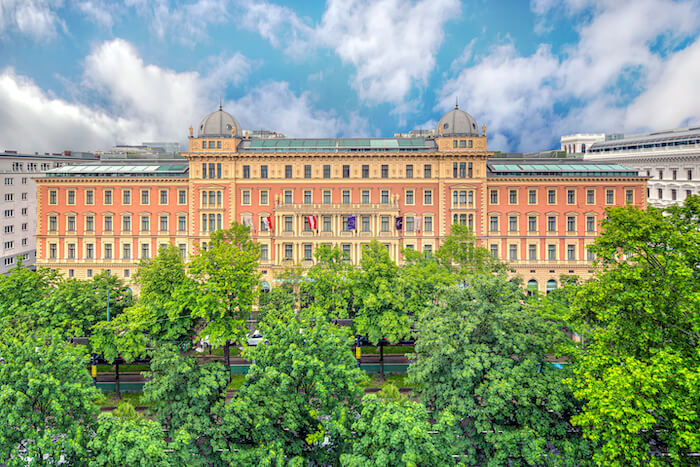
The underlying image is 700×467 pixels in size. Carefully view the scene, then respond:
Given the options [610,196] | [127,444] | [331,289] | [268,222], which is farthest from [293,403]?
[610,196]

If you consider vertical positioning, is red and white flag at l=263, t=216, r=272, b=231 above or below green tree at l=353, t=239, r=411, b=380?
above

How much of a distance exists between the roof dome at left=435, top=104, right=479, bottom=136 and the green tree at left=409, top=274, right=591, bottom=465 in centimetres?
5153

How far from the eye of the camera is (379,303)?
46.7 m

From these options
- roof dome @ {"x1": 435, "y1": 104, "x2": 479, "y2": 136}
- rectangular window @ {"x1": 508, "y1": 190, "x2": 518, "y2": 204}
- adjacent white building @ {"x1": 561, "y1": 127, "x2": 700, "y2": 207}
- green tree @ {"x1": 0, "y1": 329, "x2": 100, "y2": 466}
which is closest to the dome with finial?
roof dome @ {"x1": 435, "y1": 104, "x2": 479, "y2": 136}

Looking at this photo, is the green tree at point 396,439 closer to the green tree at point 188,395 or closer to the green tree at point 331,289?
the green tree at point 188,395

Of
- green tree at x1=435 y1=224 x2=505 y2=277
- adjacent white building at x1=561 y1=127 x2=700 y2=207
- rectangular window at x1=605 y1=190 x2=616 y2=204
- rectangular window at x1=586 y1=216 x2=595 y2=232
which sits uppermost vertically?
adjacent white building at x1=561 y1=127 x2=700 y2=207

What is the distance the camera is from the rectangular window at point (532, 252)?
273 feet

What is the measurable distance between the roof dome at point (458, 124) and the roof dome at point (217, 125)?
118 ft

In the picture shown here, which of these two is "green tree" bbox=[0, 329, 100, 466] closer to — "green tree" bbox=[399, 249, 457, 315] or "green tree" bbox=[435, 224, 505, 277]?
"green tree" bbox=[399, 249, 457, 315]

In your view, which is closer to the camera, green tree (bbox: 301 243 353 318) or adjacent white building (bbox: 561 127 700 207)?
green tree (bbox: 301 243 353 318)

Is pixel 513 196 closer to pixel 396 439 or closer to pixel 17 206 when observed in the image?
pixel 396 439

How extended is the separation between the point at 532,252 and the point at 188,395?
216ft

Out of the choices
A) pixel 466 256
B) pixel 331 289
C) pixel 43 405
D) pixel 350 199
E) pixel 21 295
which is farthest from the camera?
pixel 350 199

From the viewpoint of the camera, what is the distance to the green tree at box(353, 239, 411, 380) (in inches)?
1817
